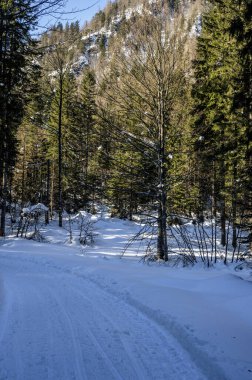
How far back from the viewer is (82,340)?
4281mm

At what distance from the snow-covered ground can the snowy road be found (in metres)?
0.01

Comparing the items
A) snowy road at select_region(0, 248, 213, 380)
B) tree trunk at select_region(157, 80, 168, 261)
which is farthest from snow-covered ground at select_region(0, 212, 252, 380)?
tree trunk at select_region(157, 80, 168, 261)

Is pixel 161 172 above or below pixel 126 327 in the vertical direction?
above

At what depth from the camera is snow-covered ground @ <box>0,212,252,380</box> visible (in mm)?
3510

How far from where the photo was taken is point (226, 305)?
5359 mm

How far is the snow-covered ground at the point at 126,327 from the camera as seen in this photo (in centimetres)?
351

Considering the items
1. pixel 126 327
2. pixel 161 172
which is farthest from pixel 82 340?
pixel 161 172

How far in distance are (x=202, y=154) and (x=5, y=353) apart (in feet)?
27.5

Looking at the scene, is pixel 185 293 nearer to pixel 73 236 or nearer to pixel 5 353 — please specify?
pixel 5 353

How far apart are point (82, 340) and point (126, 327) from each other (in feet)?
2.53

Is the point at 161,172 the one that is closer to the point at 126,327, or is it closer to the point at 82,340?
the point at 126,327

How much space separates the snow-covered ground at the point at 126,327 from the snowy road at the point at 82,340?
0.01 metres

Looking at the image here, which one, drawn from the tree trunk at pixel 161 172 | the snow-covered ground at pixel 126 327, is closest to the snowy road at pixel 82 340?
the snow-covered ground at pixel 126 327

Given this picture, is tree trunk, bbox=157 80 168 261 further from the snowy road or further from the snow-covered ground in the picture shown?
the snowy road
